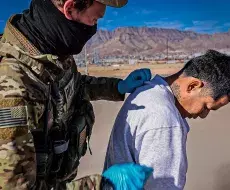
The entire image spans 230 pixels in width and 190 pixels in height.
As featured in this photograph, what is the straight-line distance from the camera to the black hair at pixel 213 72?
2.19 meters

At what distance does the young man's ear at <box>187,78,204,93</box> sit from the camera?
2180 millimetres

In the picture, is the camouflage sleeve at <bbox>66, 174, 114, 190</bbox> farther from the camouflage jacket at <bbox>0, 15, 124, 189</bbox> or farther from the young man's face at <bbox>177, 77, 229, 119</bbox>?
the young man's face at <bbox>177, 77, 229, 119</bbox>

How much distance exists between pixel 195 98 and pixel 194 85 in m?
0.07

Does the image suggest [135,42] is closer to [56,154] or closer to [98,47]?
[98,47]

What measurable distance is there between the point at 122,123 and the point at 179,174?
0.40m

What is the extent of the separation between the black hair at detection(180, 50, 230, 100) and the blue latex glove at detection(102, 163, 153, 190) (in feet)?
1.83

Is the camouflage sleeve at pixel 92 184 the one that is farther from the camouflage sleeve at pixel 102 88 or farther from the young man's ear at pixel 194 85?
the camouflage sleeve at pixel 102 88

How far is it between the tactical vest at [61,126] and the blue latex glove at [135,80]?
310 mm

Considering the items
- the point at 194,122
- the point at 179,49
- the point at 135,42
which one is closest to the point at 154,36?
the point at 135,42

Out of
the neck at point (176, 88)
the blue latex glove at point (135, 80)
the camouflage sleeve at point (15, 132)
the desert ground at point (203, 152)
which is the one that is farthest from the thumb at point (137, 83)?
the desert ground at point (203, 152)

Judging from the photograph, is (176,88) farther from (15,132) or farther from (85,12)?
(15,132)

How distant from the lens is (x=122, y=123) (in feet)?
7.29

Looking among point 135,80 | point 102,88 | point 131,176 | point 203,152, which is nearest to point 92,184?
point 131,176

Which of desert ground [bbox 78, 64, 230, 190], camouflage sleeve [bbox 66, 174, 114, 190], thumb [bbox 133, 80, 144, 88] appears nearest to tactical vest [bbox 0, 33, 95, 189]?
camouflage sleeve [bbox 66, 174, 114, 190]
